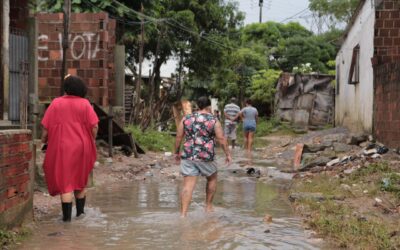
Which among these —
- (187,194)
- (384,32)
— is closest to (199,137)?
Result: (187,194)

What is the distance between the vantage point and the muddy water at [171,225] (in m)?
5.34

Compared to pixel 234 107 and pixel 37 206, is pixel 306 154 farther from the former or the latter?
pixel 37 206

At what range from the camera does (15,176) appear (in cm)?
550

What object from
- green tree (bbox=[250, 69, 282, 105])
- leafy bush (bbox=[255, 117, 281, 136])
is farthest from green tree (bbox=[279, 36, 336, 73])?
leafy bush (bbox=[255, 117, 281, 136])

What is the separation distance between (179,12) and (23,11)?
1635 centimetres

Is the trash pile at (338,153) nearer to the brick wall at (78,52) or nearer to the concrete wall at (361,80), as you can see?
the concrete wall at (361,80)

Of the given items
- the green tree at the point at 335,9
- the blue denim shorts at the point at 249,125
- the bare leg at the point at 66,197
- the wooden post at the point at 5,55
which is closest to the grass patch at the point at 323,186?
the bare leg at the point at 66,197

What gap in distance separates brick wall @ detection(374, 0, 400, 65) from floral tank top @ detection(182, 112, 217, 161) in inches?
300

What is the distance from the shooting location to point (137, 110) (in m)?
18.2

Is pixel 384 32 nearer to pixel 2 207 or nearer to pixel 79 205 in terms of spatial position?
pixel 79 205

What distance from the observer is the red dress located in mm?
6031

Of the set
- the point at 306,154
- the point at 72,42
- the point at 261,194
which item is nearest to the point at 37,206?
the point at 261,194

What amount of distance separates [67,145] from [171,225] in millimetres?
1518

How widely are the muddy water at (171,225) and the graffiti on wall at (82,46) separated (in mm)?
4876
